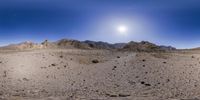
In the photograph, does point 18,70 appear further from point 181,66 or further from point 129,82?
point 181,66

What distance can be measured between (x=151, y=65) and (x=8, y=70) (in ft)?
24.0

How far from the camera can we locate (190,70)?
18.3 meters

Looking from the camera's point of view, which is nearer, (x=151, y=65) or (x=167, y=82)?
(x=167, y=82)

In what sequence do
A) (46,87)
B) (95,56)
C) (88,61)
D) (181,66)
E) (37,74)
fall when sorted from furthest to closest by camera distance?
1. (95,56)
2. (88,61)
3. (181,66)
4. (37,74)
5. (46,87)

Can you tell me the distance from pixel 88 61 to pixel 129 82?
4991 millimetres

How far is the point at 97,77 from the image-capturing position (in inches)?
693

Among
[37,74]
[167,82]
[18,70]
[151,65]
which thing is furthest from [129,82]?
[18,70]

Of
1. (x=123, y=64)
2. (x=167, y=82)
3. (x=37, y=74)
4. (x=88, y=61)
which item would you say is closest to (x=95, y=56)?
(x=88, y=61)

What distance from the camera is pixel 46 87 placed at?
15.6 meters

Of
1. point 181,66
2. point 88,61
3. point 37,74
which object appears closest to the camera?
point 37,74

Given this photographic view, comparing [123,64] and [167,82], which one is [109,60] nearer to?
[123,64]

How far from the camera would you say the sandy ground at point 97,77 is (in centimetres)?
1439

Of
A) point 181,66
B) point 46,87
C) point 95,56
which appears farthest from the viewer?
point 95,56

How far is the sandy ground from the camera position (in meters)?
14.4
